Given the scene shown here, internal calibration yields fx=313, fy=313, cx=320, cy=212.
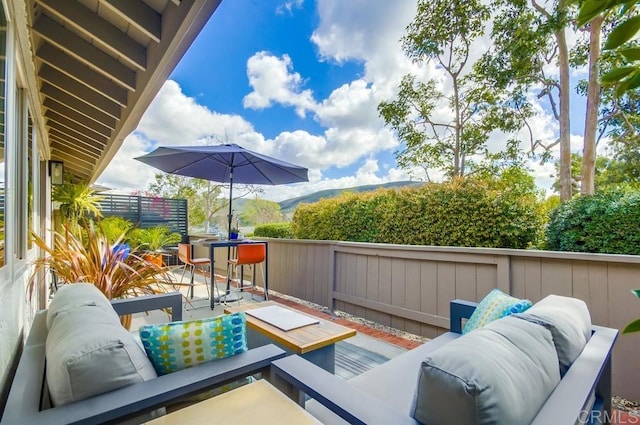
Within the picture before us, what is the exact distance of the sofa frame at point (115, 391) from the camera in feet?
2.76

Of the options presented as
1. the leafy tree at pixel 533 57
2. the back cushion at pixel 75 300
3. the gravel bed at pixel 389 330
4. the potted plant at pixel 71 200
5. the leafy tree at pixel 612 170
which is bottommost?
the gravel bed at pixel 389 330

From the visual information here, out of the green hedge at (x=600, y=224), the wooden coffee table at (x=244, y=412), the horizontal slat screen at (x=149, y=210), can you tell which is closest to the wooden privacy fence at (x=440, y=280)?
the green hedge at (x=600, y=224)

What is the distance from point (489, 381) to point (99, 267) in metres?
2.49

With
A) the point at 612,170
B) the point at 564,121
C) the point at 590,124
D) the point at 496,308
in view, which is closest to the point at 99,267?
the point at 496,308

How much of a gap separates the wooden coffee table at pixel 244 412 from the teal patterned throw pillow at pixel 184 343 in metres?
0.24

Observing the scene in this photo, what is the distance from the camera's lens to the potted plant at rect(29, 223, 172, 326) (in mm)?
2176

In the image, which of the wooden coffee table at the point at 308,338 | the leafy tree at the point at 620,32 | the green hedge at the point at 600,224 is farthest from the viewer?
the green hedge at the point at 600,224

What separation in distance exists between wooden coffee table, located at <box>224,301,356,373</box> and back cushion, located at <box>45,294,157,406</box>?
99cm

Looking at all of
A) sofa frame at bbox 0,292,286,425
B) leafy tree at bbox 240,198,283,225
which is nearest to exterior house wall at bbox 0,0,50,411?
sofa frame at bbox 0,292,286,425

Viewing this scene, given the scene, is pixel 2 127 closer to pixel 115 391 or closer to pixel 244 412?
pixel 115 391

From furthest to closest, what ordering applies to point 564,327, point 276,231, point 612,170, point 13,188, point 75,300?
point 612,170
point 276,231
point 13,188
point 75,300
point 564,327

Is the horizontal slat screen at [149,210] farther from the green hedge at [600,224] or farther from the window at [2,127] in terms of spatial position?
the green hedge at [600,224]

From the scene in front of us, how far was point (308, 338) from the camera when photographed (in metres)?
2.01

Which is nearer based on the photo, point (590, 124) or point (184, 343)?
point (184, 343)
